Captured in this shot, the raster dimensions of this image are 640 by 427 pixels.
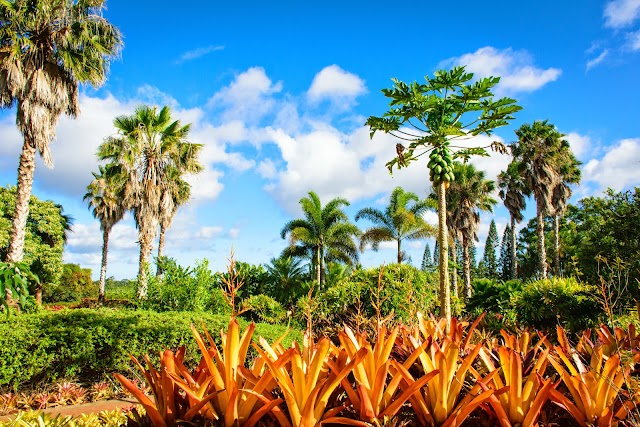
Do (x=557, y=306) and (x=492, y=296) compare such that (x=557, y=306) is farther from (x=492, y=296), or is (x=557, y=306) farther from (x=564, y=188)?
(x=564, y=188)

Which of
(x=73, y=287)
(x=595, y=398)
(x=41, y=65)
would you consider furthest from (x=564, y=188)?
(x=73, y=287)

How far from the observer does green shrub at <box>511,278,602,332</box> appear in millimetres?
9469

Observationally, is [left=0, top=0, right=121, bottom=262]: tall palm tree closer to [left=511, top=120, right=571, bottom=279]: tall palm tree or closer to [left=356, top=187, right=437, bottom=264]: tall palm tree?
[left=356, top=187, right=437, bottom=264]: tall palm tree

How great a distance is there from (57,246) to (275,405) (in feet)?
108

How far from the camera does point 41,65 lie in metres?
13.4

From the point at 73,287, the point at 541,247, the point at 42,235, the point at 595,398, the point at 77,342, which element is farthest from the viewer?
the point at 73,287

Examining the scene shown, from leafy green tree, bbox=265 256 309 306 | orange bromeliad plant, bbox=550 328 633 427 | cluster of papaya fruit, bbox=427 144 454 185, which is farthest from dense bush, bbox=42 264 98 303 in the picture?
orange bromeliad plant, bbox=550 328 633 427

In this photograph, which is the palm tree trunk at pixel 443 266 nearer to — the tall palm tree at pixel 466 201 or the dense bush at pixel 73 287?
the tall palm tree at pixel 466 201

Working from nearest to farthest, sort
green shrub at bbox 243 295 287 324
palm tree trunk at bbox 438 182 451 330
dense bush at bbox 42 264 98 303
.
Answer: palm tree trunk at bbox 438 182 451 330 < green shrub at bbox 243 295 287 324 < dense bush at bbox 42 264 98 303

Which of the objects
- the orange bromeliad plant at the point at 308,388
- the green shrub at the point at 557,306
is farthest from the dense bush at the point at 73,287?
the orange bromeliad plant at the point at 308,388

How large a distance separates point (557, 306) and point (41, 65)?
51.6ft

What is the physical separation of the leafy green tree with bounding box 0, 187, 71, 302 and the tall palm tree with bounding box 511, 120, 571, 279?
99.5 feet

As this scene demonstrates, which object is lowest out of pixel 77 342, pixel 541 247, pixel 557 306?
pixel 77 342

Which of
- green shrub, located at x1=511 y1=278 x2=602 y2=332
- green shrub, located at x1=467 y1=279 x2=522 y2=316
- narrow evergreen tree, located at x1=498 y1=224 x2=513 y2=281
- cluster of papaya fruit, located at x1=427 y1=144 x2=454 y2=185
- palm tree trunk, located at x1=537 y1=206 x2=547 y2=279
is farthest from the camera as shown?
narrow evergreen tree, located at x1=498 y1=224 x2=513 y2=281
